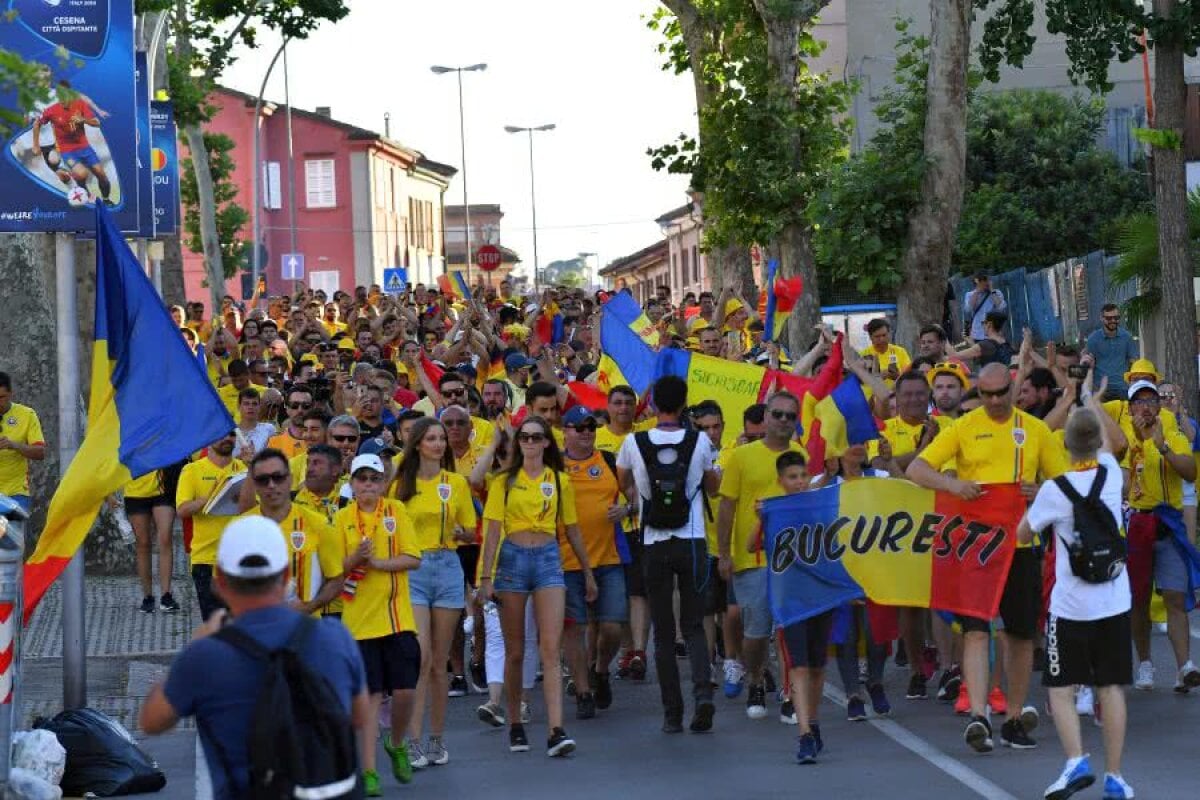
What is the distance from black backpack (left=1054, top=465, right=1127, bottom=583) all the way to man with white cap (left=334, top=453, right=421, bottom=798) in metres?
3.12

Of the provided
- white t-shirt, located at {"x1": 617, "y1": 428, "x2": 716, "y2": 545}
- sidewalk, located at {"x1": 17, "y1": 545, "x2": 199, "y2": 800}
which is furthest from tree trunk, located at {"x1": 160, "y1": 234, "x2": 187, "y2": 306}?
white t-shirt, located at {"x1": 617, "y1": 428, "x2": 716, "y2": 545}

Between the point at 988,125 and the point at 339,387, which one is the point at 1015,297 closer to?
the point at 988,125

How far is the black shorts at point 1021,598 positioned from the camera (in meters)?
11.7

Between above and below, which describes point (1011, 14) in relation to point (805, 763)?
above

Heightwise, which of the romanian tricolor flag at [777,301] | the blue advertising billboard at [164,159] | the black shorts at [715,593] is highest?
the blue advertising billboard at [164,159]

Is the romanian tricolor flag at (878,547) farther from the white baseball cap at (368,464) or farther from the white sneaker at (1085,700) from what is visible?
the white baseball cap at (368,464)

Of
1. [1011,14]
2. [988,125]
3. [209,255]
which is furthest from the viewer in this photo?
[988,125]

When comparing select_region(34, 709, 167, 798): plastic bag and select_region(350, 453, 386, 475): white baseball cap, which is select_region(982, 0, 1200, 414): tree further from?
select_region(34, 709, 167, 798): plastic bag

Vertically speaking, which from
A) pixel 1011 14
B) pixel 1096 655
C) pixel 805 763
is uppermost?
pixel 1011 14

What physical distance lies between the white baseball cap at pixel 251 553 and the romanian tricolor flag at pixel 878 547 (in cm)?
614

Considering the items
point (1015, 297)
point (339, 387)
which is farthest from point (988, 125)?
point (339, 387)

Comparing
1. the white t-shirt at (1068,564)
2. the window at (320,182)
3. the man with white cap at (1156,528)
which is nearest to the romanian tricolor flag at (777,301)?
the man with white cap at (1156,528)

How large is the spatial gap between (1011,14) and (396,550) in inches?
568

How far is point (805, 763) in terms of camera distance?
1133 cm
